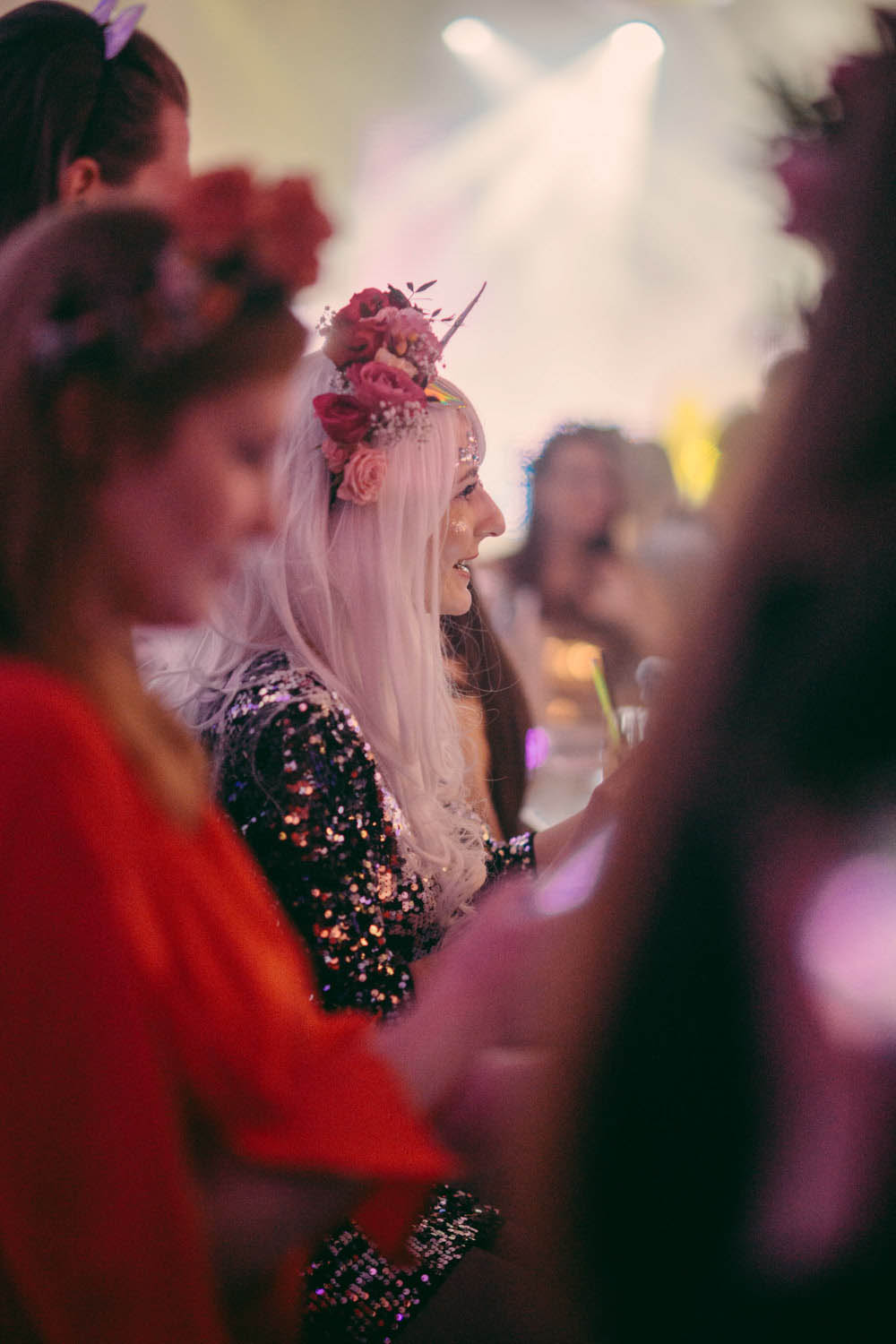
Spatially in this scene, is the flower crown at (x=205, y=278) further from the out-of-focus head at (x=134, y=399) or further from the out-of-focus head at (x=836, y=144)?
Answer: the out-of-focus head at (x=836, y=144)

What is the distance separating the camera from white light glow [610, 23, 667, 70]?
4.13 meters

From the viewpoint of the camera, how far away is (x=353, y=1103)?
0.52 meters

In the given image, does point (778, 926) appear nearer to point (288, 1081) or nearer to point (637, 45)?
point (288, 1081)

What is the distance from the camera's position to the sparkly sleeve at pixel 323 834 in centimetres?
88

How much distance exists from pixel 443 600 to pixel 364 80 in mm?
3479

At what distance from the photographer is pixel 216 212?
0.54 meters

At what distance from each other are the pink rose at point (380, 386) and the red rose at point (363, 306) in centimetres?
8

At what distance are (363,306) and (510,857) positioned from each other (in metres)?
0.73

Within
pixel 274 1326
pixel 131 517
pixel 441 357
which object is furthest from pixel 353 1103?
pixel 441 357

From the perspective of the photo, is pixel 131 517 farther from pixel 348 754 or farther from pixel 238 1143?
pixel 348 754

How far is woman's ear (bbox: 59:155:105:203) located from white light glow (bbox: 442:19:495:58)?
3351 millimetres

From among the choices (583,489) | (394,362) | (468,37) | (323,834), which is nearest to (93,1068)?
(323,834)

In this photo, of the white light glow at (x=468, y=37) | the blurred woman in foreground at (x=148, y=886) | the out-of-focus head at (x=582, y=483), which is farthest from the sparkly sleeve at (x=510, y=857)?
the white light glow at (x=468, y=37)

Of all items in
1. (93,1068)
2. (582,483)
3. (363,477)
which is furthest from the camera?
(582,483)
